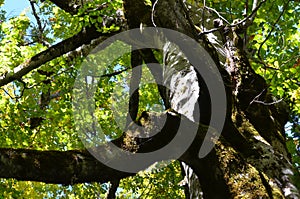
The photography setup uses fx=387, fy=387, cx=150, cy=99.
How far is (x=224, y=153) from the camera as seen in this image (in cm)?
331

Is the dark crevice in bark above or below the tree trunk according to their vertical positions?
below

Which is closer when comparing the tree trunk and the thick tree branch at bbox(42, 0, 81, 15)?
the tree trunk

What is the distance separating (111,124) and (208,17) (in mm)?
4537

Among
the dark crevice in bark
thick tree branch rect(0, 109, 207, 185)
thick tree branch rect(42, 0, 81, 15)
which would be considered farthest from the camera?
thick tree branch rect(42, 0, 81, 15)

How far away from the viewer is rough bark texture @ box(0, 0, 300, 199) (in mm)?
3031

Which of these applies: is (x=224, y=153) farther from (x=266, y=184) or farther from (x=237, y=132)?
(x=237, y=132)

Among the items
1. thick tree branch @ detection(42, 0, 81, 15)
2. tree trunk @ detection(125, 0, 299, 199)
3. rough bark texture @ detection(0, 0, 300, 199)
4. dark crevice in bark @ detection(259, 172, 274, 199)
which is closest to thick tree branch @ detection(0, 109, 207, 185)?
rough bark texture @ detection(0, 0, 300, 199)

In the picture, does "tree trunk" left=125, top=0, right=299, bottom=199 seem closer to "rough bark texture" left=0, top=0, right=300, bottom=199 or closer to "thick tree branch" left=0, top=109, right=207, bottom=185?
"rough bark texture" left=0, top=0, right=300, bottom=199

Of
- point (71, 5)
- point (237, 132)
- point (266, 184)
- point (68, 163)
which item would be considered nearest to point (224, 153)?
→ point (266, 184)

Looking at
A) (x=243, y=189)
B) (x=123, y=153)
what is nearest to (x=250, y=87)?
(x=243, y=189)

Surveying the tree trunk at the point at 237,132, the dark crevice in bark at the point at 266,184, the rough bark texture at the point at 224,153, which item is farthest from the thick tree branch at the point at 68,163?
the dark crevice in bark at the point at 266,184

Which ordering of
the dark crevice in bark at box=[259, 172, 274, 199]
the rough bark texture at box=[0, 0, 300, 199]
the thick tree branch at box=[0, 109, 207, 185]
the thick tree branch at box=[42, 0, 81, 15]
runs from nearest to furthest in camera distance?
the thick tree branch at box=[0, 109, 207, 185]
the rough bark texture at box=[0, 0, 300, 199]
the dark crevice in bark at box=[259, 172, 274, 199]
the thick tree branch at box=[42, 0, 81, 15]

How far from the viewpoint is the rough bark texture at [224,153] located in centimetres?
303

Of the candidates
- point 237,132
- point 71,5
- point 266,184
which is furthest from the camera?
point 71,5
